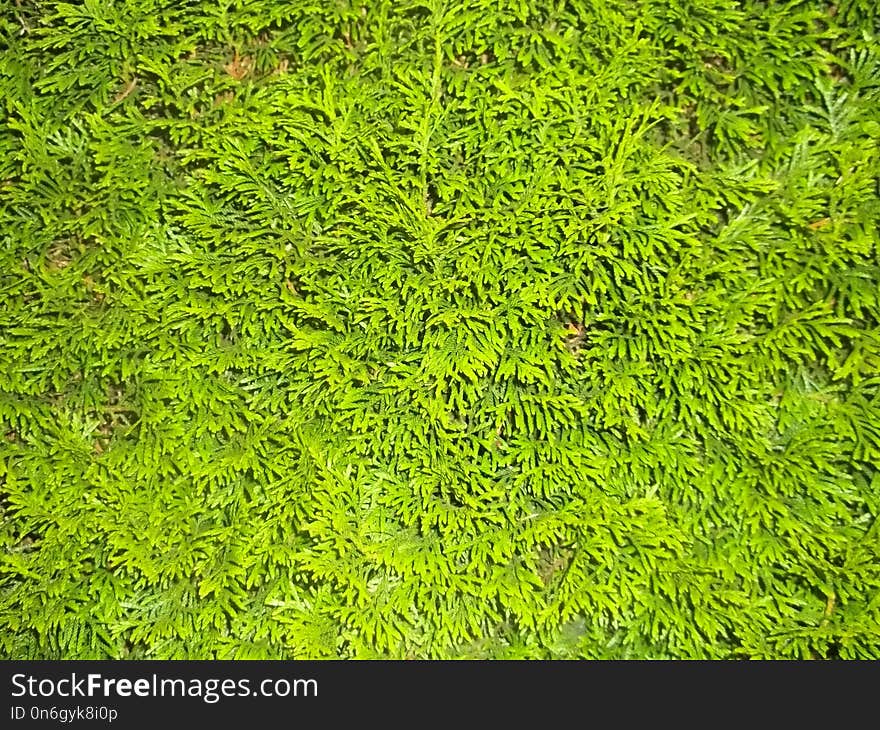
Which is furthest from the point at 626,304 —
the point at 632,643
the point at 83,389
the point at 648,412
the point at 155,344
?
the point at 83,389

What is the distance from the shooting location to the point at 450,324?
2242 millimetres

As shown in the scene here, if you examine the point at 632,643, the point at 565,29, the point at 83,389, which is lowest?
the point at 632,643

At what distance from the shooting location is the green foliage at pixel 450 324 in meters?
2.22

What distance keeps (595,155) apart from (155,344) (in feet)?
5.57

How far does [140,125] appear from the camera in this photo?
2348 millimetres

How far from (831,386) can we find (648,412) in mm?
653

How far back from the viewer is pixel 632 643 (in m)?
2.34

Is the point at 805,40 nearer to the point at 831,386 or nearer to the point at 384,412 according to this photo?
the point at 831,386

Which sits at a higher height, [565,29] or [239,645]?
[565,29]

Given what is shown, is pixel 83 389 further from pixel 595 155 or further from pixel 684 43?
pixel 684 43

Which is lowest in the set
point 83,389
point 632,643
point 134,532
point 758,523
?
point 632,643

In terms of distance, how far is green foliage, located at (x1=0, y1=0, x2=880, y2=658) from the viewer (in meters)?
2.22

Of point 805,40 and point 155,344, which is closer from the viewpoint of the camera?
point 805,40

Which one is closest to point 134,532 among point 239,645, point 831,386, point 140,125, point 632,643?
point 239,645
